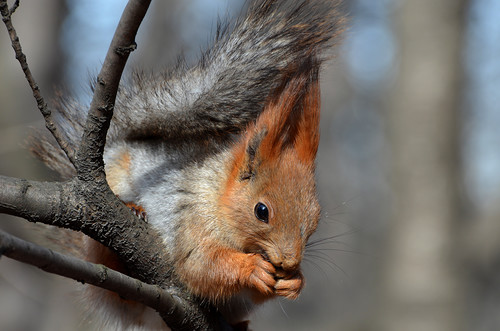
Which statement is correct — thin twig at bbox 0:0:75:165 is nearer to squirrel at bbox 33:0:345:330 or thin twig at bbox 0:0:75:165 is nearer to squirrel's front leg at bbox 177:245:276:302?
squirrel at bbox 33:0:345:330

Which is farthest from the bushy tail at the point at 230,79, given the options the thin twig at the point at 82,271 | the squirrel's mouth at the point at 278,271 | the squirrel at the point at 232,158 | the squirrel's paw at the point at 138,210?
the thin twig at the point at 82,271

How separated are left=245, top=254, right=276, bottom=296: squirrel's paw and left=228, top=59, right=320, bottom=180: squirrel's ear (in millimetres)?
341

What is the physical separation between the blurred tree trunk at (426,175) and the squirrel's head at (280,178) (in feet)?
7.47

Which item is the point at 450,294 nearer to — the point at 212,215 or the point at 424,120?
the point at 424,120

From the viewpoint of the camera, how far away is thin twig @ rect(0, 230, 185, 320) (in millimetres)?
979

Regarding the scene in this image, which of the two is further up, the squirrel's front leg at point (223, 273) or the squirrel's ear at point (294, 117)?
the squirrel's ear at point (294, 117)

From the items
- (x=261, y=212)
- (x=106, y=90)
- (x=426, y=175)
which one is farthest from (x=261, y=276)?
(x=426, y=175)

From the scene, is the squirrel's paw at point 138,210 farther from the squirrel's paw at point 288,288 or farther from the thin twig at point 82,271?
the squirrel's paw at point 288,288

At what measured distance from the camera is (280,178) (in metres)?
2.01

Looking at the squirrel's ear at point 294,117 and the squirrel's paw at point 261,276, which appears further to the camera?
the squirrel's ear at point 294,117

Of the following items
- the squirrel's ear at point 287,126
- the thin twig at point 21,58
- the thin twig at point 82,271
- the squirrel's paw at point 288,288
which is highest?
the squirrel's ear at point 287,126

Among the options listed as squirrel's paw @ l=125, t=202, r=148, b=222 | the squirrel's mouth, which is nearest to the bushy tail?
squirrel's paw @ l=125, t=202, r=148, b=222

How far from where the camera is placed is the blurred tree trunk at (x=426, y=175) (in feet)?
13.0

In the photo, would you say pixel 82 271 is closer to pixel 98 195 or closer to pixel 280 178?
pixel 98 195
